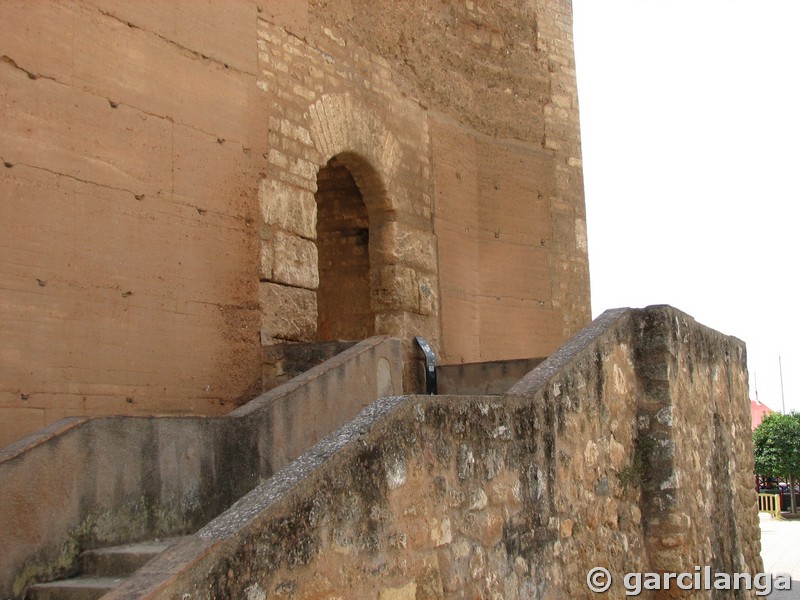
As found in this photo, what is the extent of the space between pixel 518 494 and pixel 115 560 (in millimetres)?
1823

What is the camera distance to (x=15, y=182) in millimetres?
5723

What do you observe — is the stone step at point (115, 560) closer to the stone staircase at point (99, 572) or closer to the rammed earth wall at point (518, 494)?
the stone staircase at point (99, 572)

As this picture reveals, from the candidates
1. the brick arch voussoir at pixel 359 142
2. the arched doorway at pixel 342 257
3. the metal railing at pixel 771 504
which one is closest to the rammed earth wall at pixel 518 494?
the brick arch voussoir at pixel 359 142

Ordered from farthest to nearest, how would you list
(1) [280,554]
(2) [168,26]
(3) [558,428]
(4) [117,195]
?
(2) [168,26] → (4) [117,195] → (3) [558,428] → (1) [280,554]

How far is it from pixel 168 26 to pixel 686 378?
4.40 metres

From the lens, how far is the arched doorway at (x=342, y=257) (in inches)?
370

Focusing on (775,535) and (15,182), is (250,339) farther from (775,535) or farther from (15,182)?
(775,535)

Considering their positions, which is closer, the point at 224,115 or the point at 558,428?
the point at 558,428

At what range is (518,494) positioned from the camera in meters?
4.55

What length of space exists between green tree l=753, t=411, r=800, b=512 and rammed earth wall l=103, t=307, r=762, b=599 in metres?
21.2

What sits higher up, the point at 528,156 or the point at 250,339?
the point at 528,156

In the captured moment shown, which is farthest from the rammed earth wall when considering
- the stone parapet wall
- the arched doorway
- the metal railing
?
the metal railing

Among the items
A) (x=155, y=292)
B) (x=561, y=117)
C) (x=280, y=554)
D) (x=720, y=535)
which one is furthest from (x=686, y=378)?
(x=561, y=117)

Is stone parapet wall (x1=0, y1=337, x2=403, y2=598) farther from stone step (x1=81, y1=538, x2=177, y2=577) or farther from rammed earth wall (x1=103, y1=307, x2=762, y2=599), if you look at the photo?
rammed earth wall (x1=103, y1=307, x2=762, y2=599)
